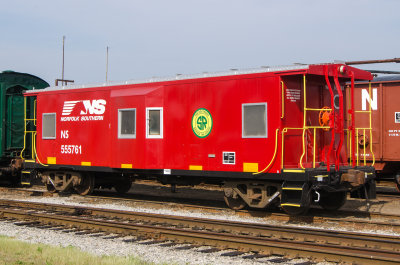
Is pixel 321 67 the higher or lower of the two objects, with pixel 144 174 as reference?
higher

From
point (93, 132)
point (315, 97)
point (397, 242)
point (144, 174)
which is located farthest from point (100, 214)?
point (397, 242)

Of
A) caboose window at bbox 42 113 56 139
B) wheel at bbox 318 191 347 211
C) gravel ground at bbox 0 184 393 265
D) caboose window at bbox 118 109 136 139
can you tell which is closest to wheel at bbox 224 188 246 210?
gravel ground at bbox 0 184 393 265

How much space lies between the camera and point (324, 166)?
1132cm

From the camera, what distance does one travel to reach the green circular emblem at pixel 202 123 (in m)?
12.4

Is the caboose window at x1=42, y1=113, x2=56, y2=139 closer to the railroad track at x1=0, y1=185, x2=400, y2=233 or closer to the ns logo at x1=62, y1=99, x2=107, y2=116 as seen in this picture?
the ns logo at x1=62, y1=99, x2=107, y2=116

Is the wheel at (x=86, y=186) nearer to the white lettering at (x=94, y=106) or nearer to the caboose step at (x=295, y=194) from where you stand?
the white lettering at (x=94, y=106)

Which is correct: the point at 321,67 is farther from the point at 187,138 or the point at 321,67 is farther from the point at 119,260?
the point at 119,260

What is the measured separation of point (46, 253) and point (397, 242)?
5505 millimetres

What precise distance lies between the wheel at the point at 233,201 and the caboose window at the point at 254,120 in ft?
4.87

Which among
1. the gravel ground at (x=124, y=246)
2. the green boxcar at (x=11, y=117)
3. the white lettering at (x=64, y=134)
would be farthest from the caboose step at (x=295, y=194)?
the green boxcar at (x=11, y=117)

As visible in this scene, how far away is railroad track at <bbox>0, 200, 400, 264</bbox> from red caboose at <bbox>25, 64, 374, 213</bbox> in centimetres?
171

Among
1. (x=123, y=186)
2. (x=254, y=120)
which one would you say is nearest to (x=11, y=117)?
(x=123, y=186)

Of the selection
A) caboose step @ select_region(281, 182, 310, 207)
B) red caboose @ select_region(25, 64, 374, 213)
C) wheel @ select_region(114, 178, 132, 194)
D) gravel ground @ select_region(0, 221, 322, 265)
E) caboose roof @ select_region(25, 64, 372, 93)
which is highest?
caboose roof @ select_region(25, 64, 372, 93)

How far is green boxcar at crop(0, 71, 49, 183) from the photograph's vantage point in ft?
58.8
